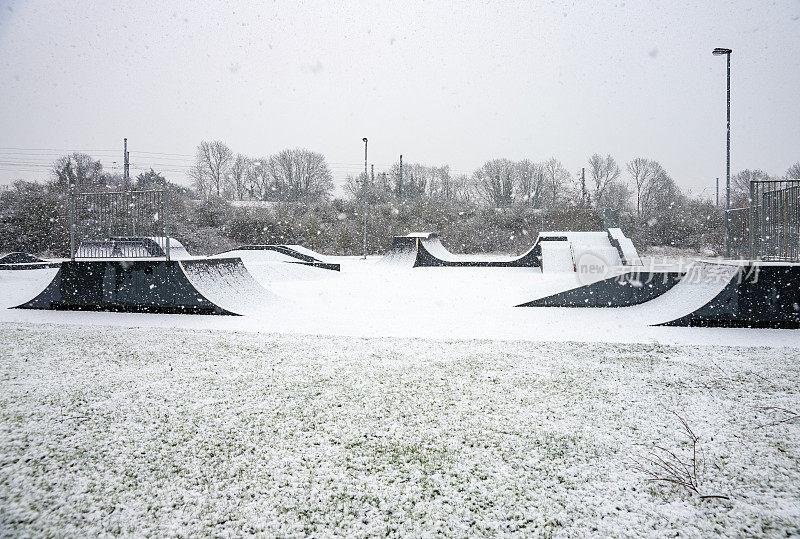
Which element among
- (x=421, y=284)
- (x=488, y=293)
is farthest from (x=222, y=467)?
(x=421, y=284)

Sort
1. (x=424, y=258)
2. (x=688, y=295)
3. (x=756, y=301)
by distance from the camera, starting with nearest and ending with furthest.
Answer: (x=756, y=301) < (x=688, y=295) < (x=424, y=258)

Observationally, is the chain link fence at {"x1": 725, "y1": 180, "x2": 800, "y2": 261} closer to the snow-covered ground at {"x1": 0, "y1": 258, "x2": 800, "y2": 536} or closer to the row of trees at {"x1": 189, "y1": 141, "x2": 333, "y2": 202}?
the snow-covered ground at {"x1": 0, "y1": 258, "x2": 800, "y2": 536}

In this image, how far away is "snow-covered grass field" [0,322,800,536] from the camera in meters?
1.91

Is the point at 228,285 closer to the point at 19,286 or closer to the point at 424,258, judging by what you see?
the point at 19,286

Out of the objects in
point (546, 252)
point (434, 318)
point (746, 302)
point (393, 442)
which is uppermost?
point (546, 252)

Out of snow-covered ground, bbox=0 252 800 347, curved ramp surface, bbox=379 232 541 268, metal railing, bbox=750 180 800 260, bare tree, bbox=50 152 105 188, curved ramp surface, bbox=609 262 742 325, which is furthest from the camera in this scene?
bare tree, bbox=50 152 105 188

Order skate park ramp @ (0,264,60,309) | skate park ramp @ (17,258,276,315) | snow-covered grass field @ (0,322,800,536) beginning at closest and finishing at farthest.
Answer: snow-covered grass field @ (0,322,800,536)
skate park ramp @ (17,258,276,315)
skate park ramp @ (0,264,60,309)

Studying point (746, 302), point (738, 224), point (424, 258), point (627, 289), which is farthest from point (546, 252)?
point (746, 302)

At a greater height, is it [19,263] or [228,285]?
[19,263]

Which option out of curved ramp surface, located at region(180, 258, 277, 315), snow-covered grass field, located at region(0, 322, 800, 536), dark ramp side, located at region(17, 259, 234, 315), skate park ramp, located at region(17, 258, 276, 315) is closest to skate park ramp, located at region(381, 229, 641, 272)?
curved ramp surface, located at region(180, 258, 277, 315)

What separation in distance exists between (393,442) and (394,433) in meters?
0.12

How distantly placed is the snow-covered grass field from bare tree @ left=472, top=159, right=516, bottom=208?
134 ft

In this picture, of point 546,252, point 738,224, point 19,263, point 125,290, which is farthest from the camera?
point 19,263

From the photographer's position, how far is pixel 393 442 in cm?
260
